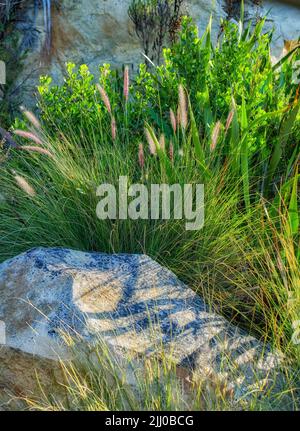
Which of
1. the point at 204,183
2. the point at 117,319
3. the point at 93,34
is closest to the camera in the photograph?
the point at 117,319

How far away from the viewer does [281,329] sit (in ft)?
10.0

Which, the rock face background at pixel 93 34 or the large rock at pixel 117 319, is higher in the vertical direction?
the rock face background at pixel 93 34

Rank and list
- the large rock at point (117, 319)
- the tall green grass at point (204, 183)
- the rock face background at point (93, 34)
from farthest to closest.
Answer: the rock face background at point (93, 34), the tall green grass at point (204, 183), the large rock at point (117, 319)

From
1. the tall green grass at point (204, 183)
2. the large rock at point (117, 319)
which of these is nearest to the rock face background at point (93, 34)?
the tall green grass at point (204, 183)

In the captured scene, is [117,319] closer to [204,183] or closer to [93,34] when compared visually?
[204,183]

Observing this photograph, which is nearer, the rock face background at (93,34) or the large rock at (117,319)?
the large rock at (117,319)

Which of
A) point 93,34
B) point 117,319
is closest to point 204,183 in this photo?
point 117,319

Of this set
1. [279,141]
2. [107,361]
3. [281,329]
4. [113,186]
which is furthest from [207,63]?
[107,361]

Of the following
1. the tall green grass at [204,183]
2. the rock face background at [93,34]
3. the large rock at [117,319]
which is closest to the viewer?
the large rock at [117,319]

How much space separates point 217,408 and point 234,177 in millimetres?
1822

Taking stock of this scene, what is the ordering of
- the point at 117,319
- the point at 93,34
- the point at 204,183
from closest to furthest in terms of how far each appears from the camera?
the point at 117,319
the point at 204,183
the point at 93,34

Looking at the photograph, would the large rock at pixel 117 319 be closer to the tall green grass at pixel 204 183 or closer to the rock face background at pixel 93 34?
the tall green grass at pixel 204 183

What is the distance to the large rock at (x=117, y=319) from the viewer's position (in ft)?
9.20

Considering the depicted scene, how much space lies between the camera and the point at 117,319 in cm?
295
